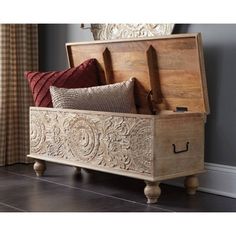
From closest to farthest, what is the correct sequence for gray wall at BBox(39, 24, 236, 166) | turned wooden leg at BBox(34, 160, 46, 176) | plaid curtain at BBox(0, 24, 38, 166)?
1. gray wall at BBox(39, 24, 236, 166)
2. turned wooden leg at BBox(34, 160, 46, 176)
3. plaid curtain at BBox(0, 24, 38, 166)

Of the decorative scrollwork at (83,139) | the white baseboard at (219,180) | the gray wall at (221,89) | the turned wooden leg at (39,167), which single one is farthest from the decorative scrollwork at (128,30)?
the turned wooden leg at (39,167)

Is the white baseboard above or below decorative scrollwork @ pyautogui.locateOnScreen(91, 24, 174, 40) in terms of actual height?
below

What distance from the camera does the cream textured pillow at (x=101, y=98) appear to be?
257 cm

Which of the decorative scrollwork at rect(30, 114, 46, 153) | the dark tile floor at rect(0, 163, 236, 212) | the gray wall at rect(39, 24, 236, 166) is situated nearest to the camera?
the dark tile floor at rect(0, 163, 236, 212)

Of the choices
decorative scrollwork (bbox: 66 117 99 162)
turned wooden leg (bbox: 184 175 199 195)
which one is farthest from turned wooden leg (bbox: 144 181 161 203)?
decorative scrollwork (bbox: 66 117 99 162)

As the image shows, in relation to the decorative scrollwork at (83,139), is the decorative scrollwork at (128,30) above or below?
above

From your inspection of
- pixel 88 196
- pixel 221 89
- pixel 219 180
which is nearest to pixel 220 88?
pixel 221 89

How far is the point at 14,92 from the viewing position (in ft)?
11.1

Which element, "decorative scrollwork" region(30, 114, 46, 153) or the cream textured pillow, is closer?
the cream textured pillow

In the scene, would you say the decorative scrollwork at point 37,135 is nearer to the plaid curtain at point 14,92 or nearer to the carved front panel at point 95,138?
the carved front panel at point 95,138

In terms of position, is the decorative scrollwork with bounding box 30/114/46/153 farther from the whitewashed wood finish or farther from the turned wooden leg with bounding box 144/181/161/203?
the turned wooden leg with bounding box 144/181/161/203

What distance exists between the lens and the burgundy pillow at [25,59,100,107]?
9.43 ft

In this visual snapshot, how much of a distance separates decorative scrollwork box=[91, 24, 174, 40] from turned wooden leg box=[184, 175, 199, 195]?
86 cm

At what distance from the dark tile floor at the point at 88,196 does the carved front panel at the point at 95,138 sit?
6.8 inches
